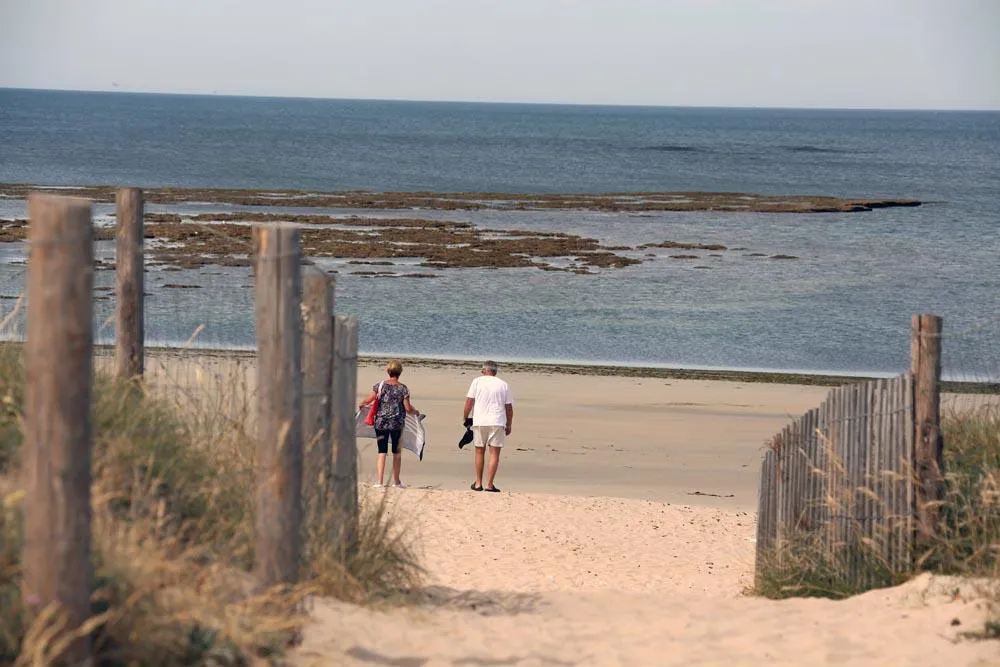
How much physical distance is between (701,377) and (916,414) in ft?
48.5

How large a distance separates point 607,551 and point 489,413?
250cm

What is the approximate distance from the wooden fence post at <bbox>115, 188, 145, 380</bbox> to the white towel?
14.5 ft

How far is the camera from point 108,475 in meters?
5.47

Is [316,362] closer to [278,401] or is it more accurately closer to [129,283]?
[278,401]

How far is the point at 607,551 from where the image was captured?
35.6ft

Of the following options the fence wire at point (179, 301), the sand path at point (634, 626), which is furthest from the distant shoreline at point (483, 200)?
the sand path at point (634, 626)

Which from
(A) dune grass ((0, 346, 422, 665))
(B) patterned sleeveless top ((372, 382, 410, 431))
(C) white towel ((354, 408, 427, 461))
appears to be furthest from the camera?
(C) white towel ((354, 408, 427, 461))

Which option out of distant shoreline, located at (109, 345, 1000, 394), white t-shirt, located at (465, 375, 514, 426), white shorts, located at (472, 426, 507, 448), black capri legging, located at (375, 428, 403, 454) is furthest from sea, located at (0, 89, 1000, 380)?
white shorts, located at (472, 426, 507, 448)

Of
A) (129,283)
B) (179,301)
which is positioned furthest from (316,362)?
(179,301)

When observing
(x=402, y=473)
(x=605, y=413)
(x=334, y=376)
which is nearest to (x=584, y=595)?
(x=334, y=376)

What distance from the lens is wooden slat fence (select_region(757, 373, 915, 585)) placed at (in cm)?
750

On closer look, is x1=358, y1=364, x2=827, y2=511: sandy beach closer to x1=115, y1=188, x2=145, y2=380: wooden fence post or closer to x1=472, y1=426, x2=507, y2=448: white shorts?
x1=472, y1=426, x2=507, y2=448: white shorts

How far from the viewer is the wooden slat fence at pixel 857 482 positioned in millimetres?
7500

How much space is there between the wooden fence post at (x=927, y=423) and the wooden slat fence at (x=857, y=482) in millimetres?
47
